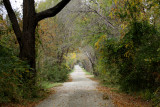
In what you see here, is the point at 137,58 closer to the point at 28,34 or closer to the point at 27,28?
the point at 28,34

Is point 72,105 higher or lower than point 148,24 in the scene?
lower

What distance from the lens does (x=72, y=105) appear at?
6012mm

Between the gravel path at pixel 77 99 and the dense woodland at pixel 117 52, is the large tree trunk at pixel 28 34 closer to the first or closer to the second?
the dense woodland at pixel 117 52

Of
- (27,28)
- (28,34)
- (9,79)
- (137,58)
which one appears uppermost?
(27,28)

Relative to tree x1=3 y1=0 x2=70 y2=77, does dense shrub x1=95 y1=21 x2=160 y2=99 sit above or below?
below

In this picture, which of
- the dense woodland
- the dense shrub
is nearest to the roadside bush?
the dense woodland

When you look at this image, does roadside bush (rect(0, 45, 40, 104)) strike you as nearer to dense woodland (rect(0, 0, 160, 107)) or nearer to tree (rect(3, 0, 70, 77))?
dense woodland (rect(0, 0, 160, 107))

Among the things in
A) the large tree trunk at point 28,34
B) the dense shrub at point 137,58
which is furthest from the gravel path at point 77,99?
the large tree trunk at point 28,34

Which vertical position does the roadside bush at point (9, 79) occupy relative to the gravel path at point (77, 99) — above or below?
above

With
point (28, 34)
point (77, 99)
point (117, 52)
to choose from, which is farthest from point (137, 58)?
point (28, 34)

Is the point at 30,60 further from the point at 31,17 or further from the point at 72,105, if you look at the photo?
the point at 72,105

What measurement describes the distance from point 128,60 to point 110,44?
1.29 meters

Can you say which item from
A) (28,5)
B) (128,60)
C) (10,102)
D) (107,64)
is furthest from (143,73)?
(28,5)

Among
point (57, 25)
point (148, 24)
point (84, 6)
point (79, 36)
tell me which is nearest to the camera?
point (148, 24)
